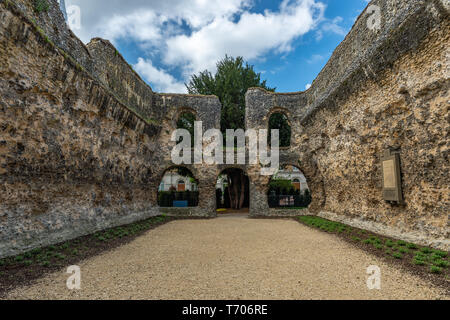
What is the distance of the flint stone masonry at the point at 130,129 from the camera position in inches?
177

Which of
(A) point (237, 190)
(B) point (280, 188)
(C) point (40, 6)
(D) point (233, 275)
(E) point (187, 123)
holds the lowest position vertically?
(D) point (233, 275)

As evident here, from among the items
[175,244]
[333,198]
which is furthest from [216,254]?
[333,198]

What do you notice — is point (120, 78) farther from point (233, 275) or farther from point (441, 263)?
point (441, 263)

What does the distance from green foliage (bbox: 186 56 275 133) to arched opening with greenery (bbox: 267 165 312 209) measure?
534 centimetres

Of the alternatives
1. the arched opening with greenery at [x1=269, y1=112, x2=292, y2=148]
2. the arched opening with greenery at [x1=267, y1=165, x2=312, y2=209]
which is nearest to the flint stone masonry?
the arched opening with greenery at [x1=267, y1=165, x2=312, y2=209]

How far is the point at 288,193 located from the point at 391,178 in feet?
40.6

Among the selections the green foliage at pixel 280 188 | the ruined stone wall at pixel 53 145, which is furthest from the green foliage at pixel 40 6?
the green foliage at pixel 280 188

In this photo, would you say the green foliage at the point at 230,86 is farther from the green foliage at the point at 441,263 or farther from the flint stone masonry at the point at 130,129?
the green foliage at the point at 441,263

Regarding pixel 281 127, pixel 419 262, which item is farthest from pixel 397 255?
pixel 281 127

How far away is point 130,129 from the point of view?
9375mm

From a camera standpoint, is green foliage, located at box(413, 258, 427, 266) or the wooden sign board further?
the wooden sign board

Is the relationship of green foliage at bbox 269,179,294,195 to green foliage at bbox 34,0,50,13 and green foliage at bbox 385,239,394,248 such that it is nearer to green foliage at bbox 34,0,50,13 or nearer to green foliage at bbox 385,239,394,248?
green foliage at bbox 385,239,394,248

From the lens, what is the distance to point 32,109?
16.0ft

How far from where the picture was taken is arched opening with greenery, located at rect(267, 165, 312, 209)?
1381 cm
